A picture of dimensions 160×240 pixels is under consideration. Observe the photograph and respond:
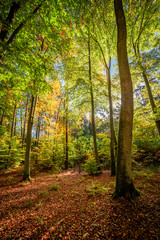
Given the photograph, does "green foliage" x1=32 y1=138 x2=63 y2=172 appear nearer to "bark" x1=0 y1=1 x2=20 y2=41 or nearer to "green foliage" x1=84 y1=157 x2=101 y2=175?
"green foliage" x1=84 y1=157 x2=101 y2=175

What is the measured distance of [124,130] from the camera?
122 inches

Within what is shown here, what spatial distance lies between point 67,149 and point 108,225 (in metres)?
9.77

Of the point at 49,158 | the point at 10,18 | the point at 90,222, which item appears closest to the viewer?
the point at 90,222

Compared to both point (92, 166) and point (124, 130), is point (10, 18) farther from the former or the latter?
point (92, 166)

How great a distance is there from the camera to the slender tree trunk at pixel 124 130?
2.94 m

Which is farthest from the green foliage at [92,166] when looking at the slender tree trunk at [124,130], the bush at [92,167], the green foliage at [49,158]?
the slender tree trunk at [124,130]

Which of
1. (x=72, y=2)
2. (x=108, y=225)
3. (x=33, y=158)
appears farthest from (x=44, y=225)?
(x=33, y=158)

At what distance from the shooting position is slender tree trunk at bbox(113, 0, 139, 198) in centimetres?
294

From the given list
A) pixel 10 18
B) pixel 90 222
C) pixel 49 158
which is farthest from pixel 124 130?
pixel 49 158

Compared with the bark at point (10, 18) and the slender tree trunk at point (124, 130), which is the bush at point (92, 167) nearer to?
the slender tree trunk at point (124, 130)

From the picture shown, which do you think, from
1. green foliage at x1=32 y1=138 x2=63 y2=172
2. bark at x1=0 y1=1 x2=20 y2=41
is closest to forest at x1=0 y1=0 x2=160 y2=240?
bark at x1=0 y1=1 x2=20 y2=41

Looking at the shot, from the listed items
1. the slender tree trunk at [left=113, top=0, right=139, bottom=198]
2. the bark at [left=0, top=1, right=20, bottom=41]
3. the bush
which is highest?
the bark at [left=0, top=1, right=20, bottom=41]

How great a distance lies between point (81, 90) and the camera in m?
8.50

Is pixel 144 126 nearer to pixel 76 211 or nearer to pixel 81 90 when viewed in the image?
pixel 81 90
